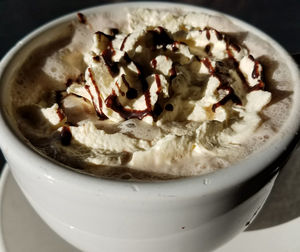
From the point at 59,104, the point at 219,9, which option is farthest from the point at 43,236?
the point at 219,9

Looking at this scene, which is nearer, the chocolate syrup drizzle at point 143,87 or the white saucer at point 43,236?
the chocolate syrup drizzle at point 143,87

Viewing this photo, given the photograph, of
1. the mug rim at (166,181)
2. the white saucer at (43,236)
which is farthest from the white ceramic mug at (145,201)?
the white saucer at (43,236)

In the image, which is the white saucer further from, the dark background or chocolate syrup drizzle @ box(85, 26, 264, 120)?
the dark background

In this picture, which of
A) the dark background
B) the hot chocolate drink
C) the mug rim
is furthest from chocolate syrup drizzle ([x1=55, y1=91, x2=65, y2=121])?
the dark background

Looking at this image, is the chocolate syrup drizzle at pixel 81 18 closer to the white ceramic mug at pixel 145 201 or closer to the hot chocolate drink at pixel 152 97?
the hot chocolate drink at pixel 152 97

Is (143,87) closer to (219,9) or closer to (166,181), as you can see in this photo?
(166,181)

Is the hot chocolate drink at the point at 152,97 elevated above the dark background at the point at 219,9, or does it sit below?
above

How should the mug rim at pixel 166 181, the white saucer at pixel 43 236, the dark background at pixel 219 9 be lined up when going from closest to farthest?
the mug rim at pixel 166 181
the white saucer at pixel 43 236
the dark background at pixel 219 9

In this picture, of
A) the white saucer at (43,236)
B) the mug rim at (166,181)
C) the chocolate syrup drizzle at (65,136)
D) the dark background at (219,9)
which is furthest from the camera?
the dark background at (219,9)
